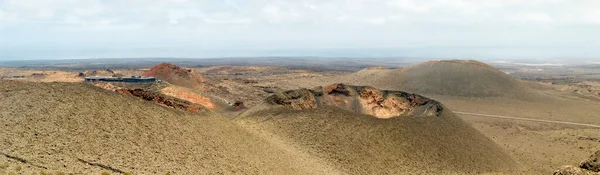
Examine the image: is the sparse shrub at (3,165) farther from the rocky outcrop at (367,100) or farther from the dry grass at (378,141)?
the rocky outcrop at (367,100)

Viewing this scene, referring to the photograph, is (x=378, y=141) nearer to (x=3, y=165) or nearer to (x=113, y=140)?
(x=113, y=140)

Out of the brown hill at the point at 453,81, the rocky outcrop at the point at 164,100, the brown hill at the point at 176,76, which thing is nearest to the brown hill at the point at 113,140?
the rocky outcrop at the point at 164,100

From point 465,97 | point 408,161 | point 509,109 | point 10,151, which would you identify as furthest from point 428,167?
point 465,97

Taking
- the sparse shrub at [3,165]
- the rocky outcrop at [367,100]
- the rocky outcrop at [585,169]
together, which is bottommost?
the rocky outcrop at [585,169]

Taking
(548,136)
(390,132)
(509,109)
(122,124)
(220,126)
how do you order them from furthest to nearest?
(509,109), (548,136), (390,132), (220,126), (122,124)

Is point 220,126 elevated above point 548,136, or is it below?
above

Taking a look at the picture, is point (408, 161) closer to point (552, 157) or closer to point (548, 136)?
point (552, 157)
